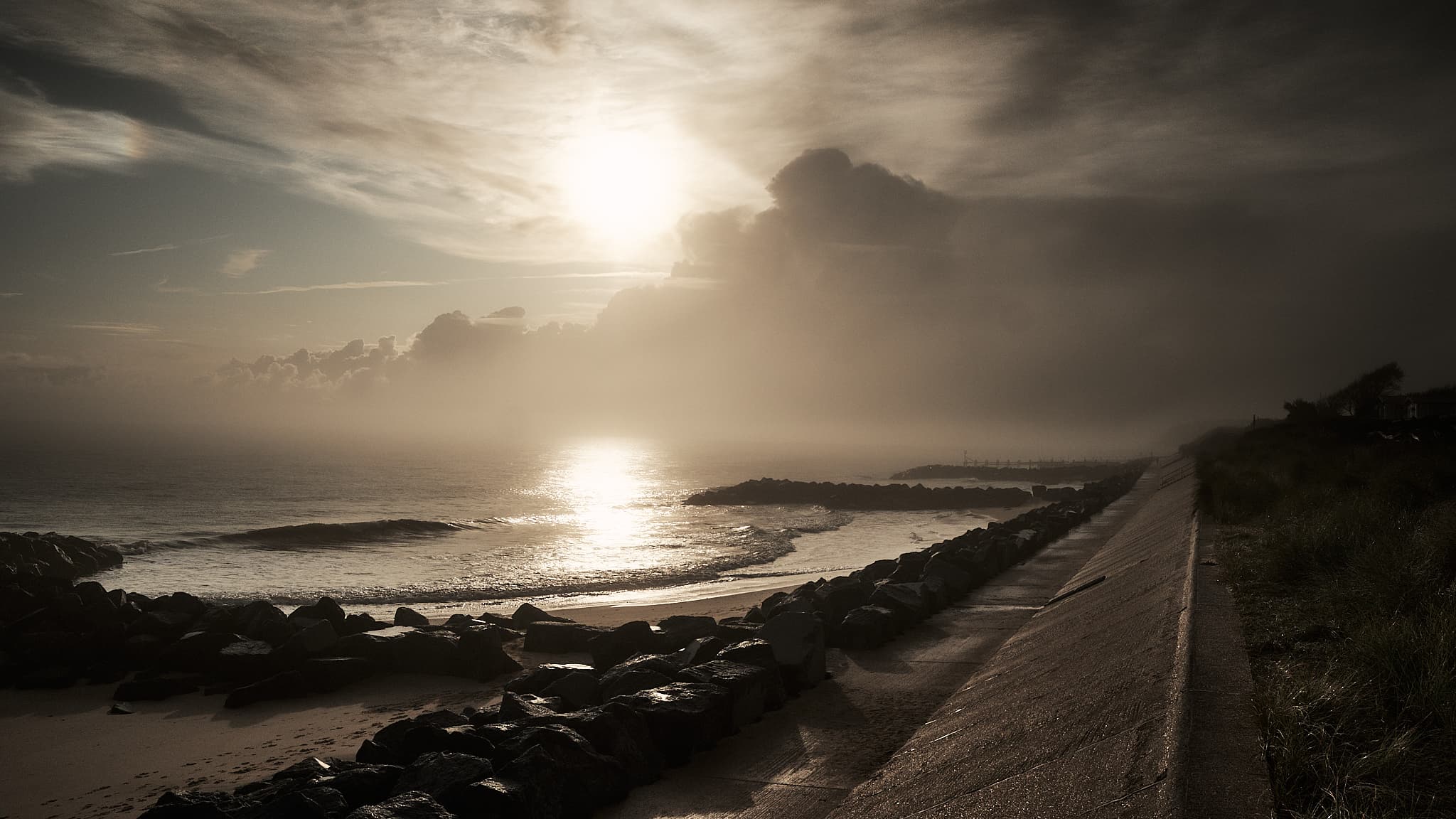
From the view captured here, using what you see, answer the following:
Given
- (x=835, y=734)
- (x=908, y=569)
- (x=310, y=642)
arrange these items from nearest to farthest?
(x=835, y=734), (x=310, y=642), (x=908, y=569)

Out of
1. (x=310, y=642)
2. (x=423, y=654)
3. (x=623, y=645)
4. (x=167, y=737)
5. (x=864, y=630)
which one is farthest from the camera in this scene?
(x=310, y=642)

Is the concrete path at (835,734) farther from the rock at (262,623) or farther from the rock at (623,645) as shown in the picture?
the rock at (262,623)

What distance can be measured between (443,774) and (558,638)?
7230 mm

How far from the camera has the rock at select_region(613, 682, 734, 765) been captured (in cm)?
653

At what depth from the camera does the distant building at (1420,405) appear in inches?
1676

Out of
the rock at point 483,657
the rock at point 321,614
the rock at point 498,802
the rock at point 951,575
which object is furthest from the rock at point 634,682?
the rock at point 321,614

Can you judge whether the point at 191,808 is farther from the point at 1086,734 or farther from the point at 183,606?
the point at 183,606

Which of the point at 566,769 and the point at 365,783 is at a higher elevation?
the point at 566,769

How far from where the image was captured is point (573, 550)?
3384 cm

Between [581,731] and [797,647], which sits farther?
[797,647]

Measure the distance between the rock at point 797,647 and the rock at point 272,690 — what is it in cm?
664

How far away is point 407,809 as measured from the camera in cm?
487

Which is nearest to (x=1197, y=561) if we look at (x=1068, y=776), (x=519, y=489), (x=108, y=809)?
(x=1068, y=776)

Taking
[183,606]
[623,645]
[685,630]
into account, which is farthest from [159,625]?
[685,630]
